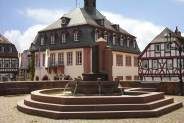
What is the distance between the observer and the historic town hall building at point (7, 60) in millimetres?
61469

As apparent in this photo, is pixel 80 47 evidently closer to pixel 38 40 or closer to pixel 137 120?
pixel 38 40

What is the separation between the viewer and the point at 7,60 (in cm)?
6253

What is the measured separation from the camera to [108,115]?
547 inches

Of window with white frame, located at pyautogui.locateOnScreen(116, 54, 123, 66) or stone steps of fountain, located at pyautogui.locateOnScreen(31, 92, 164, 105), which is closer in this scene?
stone steps of fountain, located at pyautogui.locateOnScreen(31, 92, 164, 105)

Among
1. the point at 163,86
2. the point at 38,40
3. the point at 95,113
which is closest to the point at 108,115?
the point at 95,113

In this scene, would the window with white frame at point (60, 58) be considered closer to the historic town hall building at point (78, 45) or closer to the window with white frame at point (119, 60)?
the historic town hall building at point (78, 45)

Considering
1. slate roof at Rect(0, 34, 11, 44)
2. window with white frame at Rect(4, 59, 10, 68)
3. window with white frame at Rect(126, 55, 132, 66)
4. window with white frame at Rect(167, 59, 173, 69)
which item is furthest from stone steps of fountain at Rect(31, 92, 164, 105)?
window with white frame at Rect(4, 59, 10, 68)

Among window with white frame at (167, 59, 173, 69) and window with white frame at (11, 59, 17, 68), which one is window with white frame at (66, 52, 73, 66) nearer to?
window with white frame at (167, 59, 173, 69)

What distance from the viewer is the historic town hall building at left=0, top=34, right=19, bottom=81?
61469 millimetres

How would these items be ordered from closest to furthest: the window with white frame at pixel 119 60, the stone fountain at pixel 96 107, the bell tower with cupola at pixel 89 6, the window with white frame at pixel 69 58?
the stone fountain at pixel 96 107 < the window with white frame at pixel 69 58 < the window with white frame at pixel 119 60 < the bell tower with cupola at pixel 89 6

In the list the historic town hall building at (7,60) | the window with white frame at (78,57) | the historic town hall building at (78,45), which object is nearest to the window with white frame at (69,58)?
the historic town hall building at (78,45)

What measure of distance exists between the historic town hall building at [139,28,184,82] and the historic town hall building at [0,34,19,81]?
26.7m

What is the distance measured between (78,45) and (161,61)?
10.8 m

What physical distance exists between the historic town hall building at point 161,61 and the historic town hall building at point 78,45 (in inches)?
182
